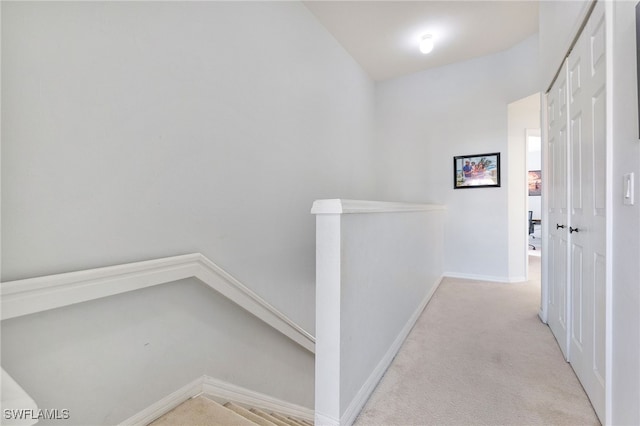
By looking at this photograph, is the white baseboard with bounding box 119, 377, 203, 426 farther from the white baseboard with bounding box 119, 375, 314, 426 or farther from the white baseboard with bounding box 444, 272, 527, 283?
the white baseboard with bounding box 444, 272, 527, 283

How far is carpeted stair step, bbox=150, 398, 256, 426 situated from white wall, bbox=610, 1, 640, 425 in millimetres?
1559

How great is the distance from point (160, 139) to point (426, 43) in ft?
11.1

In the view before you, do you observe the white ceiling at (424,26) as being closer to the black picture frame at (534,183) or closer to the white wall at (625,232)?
the white wall at (625,232)

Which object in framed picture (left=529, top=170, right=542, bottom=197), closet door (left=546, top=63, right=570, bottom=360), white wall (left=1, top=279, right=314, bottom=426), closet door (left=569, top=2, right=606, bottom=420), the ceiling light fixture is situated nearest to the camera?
white wall (left=1, top=279, right=314, bottom=426)

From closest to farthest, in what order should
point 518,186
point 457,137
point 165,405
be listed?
point 165,405
point 518,186
point 457,137

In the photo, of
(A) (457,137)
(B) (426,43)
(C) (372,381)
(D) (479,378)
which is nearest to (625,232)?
(D) (479,378)

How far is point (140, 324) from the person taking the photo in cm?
146

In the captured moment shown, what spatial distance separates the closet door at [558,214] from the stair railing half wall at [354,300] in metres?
1.05

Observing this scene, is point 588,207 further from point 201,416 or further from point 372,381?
point 201,416

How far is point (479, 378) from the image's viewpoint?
171 centimetres

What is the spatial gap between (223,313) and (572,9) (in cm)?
291

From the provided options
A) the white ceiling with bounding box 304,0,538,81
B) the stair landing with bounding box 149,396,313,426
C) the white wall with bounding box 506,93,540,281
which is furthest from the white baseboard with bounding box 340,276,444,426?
the white ceiling with bounding box 304,0,538,81

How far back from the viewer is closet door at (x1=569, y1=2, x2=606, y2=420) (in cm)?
135

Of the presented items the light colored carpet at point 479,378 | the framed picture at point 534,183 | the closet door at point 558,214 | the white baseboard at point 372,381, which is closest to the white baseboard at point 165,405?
the white baseboard at point 372,381
